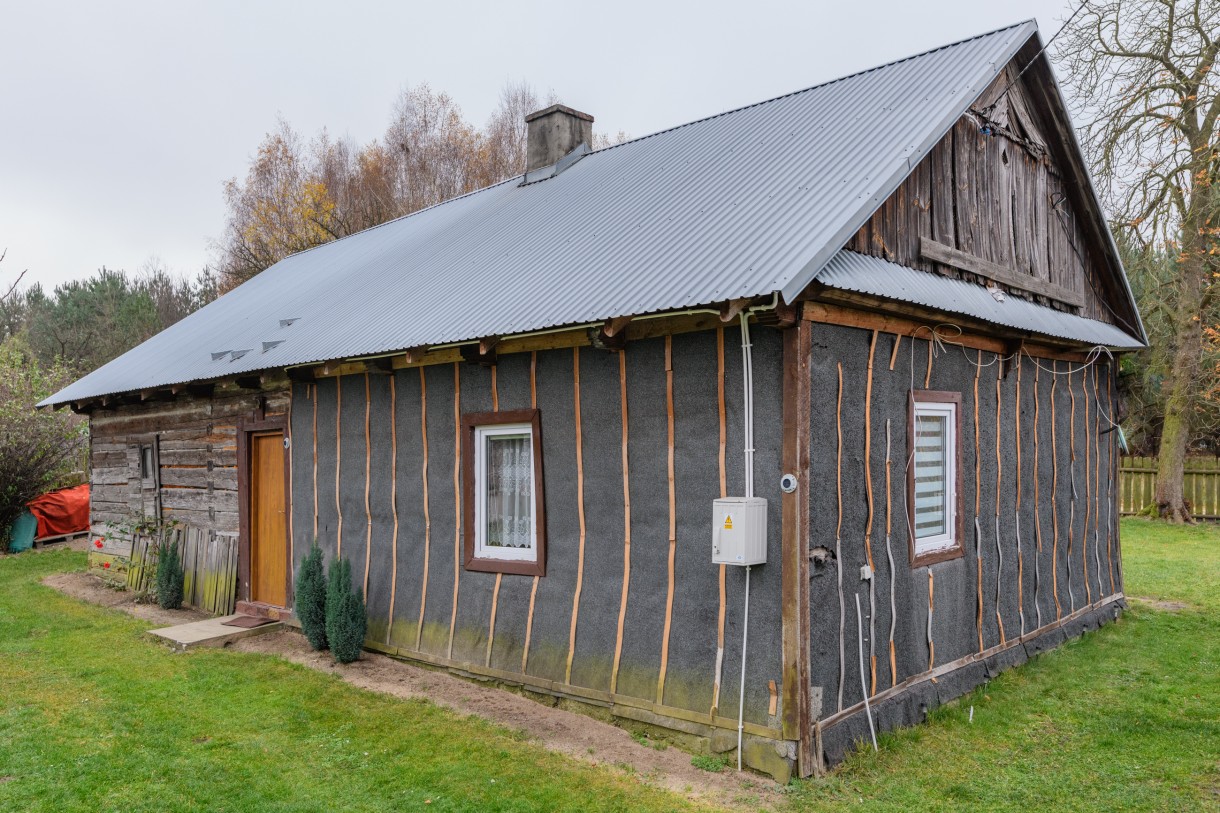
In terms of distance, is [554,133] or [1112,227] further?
[1112,227]

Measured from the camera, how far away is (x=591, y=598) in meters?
6.57

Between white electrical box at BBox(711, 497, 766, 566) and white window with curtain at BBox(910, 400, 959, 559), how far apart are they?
1.84 meters

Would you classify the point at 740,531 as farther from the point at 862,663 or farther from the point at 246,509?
the point at 246,509

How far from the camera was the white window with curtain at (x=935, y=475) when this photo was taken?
274 inches

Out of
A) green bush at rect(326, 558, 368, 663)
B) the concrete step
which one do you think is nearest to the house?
green bush at rect(326, 558, 368, 663)

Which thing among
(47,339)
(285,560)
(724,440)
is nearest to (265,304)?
(285,560)

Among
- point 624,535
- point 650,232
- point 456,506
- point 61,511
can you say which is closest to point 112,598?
point 61,511

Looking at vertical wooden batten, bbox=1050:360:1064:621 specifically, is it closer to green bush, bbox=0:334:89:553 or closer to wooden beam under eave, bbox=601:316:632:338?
wooden beam under eave, bbox=601:316:632:338

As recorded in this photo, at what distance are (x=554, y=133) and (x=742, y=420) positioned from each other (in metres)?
7.48

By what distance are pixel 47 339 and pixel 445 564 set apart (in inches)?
1202

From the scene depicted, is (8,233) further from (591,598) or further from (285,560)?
(591,598)

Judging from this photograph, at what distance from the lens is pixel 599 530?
6605mm

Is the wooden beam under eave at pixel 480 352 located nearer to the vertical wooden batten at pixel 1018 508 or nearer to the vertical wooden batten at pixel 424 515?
the vertical wooden batten at pixel 424 515

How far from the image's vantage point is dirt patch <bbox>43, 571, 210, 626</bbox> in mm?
10544
